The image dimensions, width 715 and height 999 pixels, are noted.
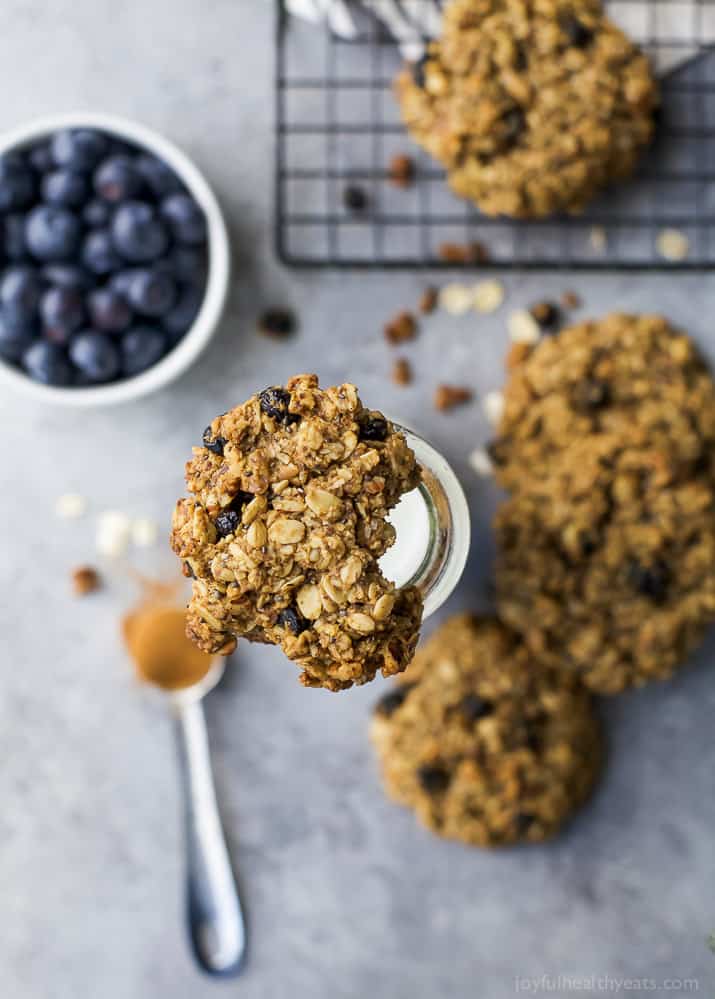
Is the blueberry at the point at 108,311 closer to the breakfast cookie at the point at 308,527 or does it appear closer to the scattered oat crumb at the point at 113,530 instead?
the scattered oat crumb at the point at 113,530

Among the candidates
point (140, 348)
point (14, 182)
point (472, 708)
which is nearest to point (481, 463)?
point (472, 708)

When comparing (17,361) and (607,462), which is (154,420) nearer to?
(17,361)

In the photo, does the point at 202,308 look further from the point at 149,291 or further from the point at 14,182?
the point at 14,182

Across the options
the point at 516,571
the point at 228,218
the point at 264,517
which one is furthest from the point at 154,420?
the point at 264,517

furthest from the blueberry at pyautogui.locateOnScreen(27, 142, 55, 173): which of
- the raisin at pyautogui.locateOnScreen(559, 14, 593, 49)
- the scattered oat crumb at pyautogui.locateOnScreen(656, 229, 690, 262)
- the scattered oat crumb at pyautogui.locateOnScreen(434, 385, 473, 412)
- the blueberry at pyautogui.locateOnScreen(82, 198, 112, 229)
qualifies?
the scattered oat crumb at pyautogui.locateOnScreen(656, 229, 690, 262)

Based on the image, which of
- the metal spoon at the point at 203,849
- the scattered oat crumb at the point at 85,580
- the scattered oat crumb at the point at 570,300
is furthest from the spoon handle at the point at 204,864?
the scattered oat crumb at the point at 570,300

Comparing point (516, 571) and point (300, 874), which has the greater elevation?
point (516, 571)
